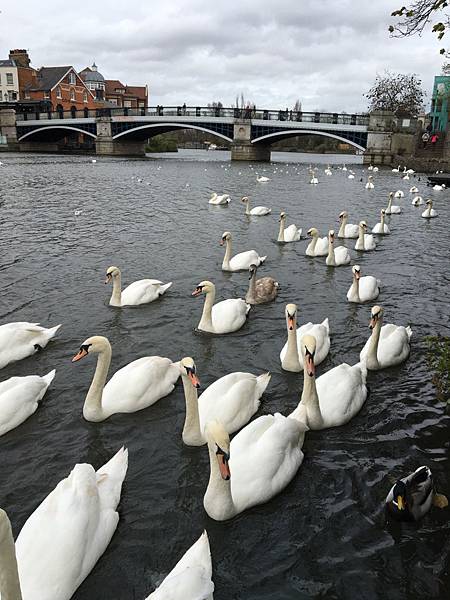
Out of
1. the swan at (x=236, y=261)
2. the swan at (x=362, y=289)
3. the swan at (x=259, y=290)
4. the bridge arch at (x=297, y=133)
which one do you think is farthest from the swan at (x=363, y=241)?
the bridge arch at (x=297, y=133)

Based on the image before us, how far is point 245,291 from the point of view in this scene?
37.6 ft

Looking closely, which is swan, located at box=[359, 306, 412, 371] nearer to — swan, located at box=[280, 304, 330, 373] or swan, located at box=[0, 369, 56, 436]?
swan, located at box=[280, 304, 330, 373]

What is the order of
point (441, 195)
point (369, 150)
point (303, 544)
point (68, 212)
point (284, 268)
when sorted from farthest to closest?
point (369, 150) < point (441, 195) < point (68, 212) < point (284, 268) < point (303, 544)

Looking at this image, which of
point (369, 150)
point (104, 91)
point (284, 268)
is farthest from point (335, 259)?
point (104, 91)

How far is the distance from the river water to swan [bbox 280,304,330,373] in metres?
0.17

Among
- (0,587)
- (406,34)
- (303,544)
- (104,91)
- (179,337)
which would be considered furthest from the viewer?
(104,91)

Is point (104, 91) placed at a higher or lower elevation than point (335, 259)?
higher

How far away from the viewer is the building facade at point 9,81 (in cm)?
9631

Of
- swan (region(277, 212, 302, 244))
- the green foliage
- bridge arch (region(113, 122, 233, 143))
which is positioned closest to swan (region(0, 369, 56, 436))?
the green foliage

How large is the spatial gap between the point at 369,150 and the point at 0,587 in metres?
64.3

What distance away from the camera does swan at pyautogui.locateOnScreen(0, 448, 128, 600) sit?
12.7 feet

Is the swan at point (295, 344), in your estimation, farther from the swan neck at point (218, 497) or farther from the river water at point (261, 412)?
the swan neck at point (218, 497)

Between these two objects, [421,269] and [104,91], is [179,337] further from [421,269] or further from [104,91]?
[104,91]

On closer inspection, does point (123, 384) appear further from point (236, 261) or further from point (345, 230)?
point (345, 230)
